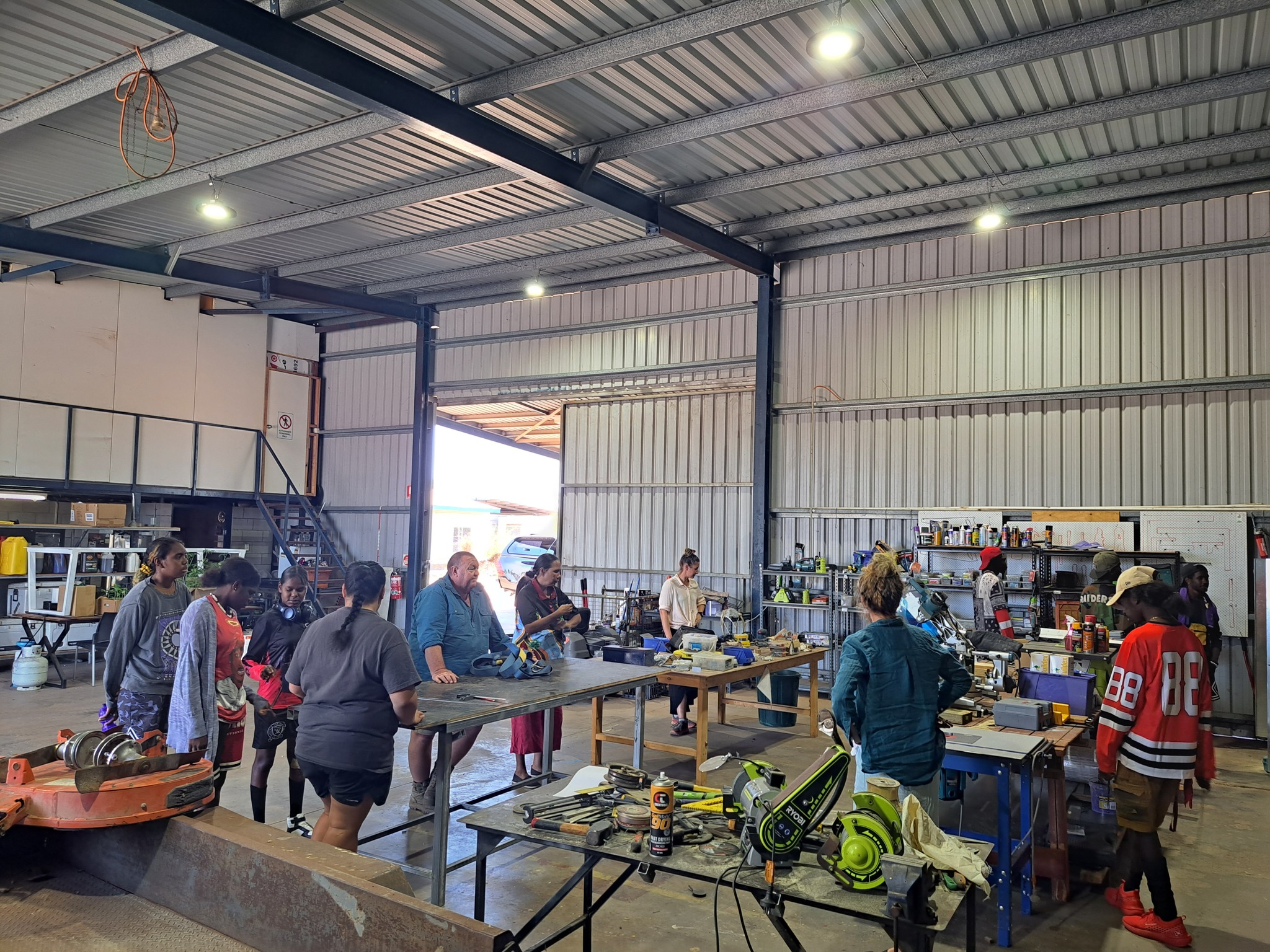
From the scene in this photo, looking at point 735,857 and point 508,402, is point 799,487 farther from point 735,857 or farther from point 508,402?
point 735,857

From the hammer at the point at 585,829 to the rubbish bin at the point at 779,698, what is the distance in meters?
5.52

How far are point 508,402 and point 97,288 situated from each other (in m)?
5.80

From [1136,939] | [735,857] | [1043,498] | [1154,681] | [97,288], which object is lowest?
[1136,939]

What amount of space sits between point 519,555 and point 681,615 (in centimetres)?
797

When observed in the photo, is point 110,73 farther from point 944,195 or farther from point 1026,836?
point 1026,836

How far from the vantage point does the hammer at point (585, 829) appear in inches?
114

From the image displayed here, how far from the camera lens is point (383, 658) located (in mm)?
3709

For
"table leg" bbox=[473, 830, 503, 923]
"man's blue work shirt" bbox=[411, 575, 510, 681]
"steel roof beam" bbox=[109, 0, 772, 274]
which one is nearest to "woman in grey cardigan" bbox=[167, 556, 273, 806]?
"man's blue work shirt" bbox=[411, 575, 510, 681]

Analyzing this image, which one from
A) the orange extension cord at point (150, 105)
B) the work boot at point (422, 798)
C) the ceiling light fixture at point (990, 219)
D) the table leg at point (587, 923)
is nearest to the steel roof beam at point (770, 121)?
the orange extension cord at point (150, 105)

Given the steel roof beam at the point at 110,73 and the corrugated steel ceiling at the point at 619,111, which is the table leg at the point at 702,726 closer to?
the corrugated steel ceiling at the point at 619,111

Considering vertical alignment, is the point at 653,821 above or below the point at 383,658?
below

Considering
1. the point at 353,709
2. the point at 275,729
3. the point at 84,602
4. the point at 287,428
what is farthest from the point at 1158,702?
the point at 287,428

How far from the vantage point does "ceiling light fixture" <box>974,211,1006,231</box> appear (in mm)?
8820

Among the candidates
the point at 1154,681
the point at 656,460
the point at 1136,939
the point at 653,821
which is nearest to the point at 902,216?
the point at 656,460
